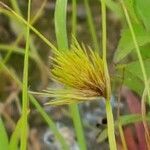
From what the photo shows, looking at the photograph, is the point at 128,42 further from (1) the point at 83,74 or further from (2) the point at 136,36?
(1) the point at 83,74

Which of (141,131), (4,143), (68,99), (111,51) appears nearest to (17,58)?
(111,51)

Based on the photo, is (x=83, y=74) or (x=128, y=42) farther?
(x=128, y=42)

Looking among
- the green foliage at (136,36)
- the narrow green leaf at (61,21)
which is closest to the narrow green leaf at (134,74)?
the green foliage at (136,36)

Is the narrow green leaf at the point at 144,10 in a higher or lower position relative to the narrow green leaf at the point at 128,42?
higher

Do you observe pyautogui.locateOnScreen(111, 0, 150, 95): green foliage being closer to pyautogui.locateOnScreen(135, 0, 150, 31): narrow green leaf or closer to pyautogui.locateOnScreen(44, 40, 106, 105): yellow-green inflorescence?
pyautogui.locateOnScreen(135, 0, 150, 31): narrow green leaf

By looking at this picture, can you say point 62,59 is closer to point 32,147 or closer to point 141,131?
point 141,131

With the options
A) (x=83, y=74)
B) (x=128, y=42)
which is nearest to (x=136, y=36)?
(x=128, y=42)

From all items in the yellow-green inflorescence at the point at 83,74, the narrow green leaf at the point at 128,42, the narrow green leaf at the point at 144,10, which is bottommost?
the yellow-green inflorescence at the point at 83,74

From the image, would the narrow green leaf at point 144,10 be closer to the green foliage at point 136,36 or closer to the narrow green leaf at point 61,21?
the green foliage at point 136,36
